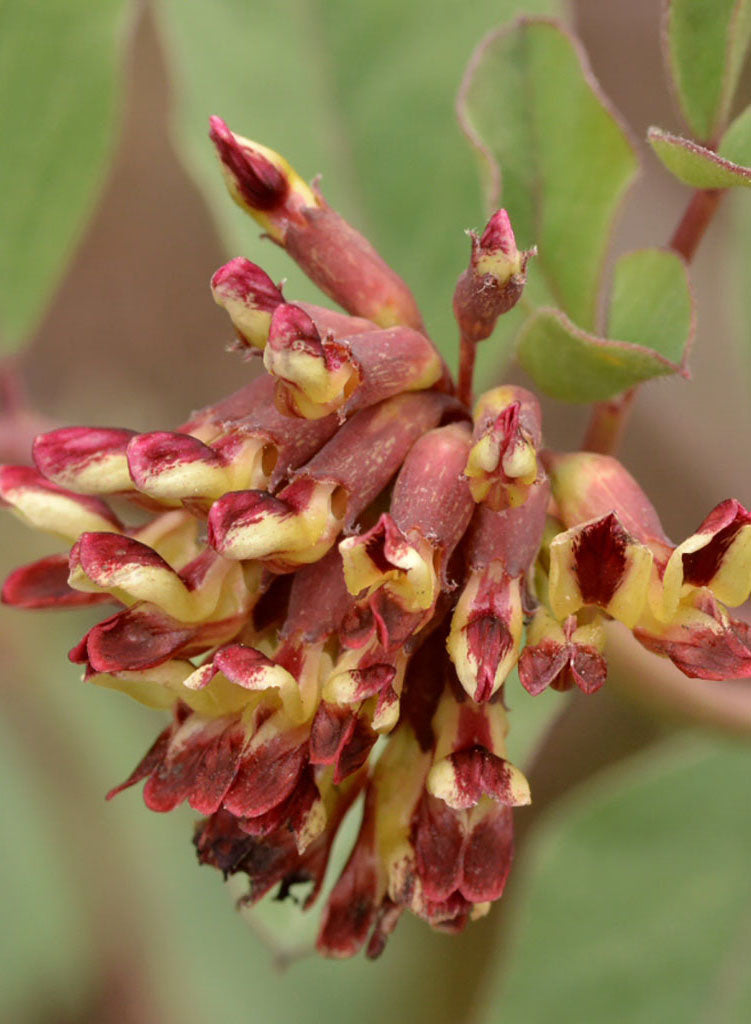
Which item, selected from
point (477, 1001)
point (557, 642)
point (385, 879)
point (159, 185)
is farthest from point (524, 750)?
point (159, 185)

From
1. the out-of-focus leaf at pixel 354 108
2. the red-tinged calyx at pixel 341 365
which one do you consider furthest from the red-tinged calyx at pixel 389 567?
the out-of-focus leaf at pixel 354 108

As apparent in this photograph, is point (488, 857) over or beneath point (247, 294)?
beneath

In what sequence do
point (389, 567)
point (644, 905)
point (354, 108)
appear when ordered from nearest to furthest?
point (389, 567)
point (354, 108)
point (644, 905)

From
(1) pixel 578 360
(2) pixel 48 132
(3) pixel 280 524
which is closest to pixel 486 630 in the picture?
(3) pixel 280 524

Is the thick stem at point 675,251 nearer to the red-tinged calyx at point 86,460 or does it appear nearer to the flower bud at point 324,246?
the flower bud at point 324,246

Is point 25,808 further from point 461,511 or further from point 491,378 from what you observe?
point 461,511

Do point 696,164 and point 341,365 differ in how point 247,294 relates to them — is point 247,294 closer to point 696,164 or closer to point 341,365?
point 341,365

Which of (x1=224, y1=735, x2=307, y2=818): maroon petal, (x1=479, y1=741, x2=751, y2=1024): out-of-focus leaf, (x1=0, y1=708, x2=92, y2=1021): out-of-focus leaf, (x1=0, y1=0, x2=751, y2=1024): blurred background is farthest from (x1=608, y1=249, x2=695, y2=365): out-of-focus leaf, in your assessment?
(x1=0, y1=708, x2=92, y2=1021): out-of-focus leaf
